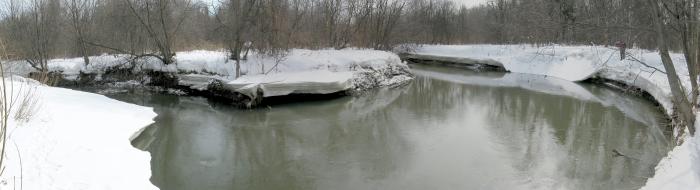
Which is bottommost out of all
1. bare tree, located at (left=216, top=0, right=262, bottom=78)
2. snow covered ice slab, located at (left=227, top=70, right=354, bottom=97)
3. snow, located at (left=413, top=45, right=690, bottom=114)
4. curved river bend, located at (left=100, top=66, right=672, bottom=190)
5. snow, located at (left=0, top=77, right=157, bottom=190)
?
curved river bend, located at (left=100, top=66, right=672, bottom=190)

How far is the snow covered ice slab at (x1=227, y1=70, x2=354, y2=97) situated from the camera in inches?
552

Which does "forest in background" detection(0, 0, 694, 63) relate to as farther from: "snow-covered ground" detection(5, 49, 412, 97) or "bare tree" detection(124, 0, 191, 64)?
"snow-covered ground" detection(5, 49, 412, 97)

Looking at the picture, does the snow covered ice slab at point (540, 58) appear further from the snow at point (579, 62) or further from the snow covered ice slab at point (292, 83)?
the snow covered ice slab at point (292, 83)

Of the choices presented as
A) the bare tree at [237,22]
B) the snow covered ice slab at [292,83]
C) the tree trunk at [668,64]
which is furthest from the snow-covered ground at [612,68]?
the bare tree at [237,22]

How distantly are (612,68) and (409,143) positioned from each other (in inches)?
502

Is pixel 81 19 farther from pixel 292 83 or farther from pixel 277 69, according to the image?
pixel 292 83

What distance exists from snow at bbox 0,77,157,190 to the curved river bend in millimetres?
706

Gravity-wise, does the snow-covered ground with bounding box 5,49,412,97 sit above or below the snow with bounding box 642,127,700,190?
above

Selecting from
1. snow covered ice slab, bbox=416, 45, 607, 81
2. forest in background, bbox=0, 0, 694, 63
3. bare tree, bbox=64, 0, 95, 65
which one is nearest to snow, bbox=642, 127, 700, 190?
forest in background, bbox=0, 0, 694, 63

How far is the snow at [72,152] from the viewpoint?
505cm

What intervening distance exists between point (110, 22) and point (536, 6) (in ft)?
56.9

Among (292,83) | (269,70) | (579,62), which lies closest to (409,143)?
(292,83)

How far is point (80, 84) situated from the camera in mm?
18891

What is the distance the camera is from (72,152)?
6.21 metres
